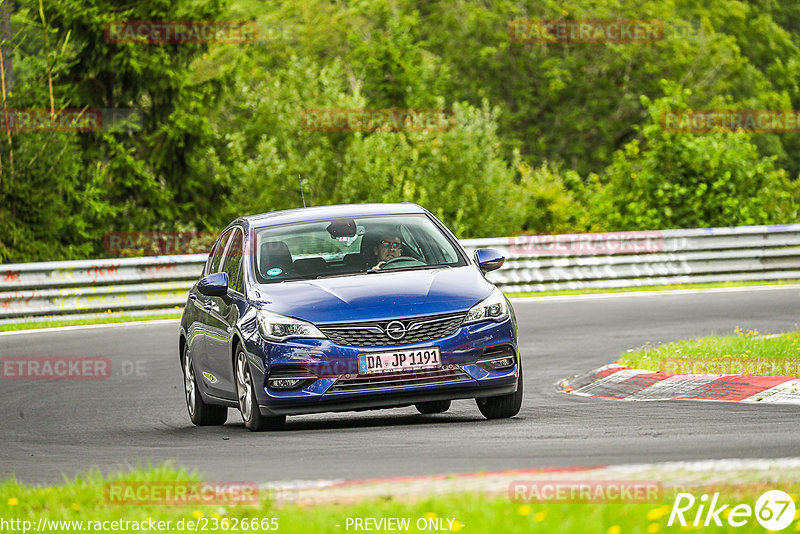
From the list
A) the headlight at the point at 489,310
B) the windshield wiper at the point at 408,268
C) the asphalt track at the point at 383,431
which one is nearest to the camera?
the asphalt track at the point at 383,431

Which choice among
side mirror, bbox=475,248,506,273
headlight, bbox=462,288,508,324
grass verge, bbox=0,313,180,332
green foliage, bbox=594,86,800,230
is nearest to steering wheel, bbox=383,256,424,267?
side mirror, bbox=475,248,506,273

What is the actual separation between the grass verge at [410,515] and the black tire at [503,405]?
4.12m

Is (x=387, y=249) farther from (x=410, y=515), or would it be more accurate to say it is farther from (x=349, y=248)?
(x=410, y=515)

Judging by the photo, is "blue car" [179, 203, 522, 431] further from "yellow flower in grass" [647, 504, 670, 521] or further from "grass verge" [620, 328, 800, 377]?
"yellow flower in grass" [647, 504, 670, 521]

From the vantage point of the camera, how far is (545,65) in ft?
199

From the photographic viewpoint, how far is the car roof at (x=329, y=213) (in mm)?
10945

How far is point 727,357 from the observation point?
12.4 m

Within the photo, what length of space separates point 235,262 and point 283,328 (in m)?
1.65

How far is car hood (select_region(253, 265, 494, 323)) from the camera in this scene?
367 inches

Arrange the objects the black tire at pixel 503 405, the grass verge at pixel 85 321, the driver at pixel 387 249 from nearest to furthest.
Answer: the black tire at pixel 503 405 < the driver at pixel 387 249 < the grass verge at pixel 85 321

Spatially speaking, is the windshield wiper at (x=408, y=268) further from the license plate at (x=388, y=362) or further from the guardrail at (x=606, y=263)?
the guardrail at (x=606, y=263)

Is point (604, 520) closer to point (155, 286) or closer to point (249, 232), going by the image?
point (249, 232)

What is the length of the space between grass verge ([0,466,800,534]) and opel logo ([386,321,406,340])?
122 inches

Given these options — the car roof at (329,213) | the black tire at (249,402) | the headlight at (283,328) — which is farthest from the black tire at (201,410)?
the headlight at (283,328)
